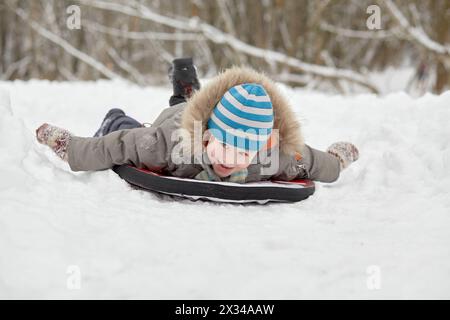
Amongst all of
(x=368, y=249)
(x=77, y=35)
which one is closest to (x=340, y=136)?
(x=368, y=249)

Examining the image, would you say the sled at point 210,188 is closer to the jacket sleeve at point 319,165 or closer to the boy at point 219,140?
the boy at point 219,140

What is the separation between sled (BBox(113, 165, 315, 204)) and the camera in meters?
1.98

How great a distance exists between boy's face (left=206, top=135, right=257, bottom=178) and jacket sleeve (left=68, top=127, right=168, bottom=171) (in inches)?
9.0

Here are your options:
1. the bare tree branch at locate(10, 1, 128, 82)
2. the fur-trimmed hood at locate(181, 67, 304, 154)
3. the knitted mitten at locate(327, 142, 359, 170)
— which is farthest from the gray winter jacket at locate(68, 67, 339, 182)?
the bare tree branch at locate(10, 1, 128, 82)

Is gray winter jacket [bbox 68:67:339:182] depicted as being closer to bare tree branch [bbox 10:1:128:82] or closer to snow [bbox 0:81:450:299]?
snow [bbox 0:81:450:299]

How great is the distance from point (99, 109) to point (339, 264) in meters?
3.40

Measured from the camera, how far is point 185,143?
2.07 m


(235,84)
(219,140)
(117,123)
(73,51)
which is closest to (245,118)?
(219,140)

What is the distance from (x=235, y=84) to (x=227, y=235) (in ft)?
2.77

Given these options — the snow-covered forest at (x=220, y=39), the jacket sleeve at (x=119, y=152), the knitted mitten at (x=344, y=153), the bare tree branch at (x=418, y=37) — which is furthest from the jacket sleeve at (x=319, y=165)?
the snow-covered forest at (x=220, y=39)

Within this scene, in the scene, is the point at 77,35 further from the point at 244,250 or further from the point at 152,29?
the point at 244,250

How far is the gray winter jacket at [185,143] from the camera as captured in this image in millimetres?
2117

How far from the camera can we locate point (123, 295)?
1.18 metres

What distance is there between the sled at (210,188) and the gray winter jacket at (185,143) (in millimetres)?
94
